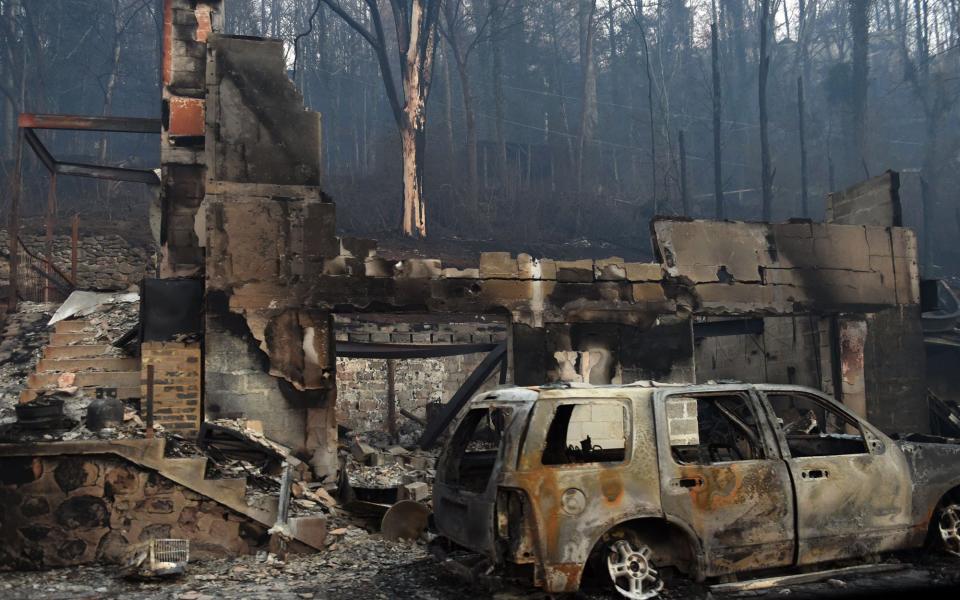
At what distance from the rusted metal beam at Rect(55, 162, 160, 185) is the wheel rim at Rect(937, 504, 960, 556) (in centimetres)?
1134

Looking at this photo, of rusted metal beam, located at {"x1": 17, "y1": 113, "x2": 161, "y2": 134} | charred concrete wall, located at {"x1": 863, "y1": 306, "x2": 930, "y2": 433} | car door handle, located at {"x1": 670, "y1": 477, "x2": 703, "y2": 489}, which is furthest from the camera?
charred concrete wall, located at {"x1": 863, "y1": 306, "x2": 930, "y2": 433}

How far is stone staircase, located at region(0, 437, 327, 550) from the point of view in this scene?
697cm

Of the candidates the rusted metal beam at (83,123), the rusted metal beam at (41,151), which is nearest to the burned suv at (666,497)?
the rusted metal beam at (83,123)

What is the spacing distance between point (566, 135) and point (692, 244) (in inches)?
1143

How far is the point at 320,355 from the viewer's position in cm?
959

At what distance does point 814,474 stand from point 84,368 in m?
8.04

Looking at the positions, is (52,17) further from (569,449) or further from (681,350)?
(569,449)

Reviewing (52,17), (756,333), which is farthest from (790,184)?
(52,17)

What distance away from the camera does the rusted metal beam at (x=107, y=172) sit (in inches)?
487

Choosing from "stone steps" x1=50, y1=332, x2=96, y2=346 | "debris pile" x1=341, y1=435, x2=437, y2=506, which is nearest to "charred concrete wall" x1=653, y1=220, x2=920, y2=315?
"debris pile" x1=341, y1=435, x2=437, y2=506

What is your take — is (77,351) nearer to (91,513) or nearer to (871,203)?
(91,513)

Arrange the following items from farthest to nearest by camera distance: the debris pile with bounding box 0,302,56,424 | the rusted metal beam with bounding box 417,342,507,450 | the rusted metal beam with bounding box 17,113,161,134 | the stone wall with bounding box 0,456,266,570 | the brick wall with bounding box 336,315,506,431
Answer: the brick wall with bounding box 336,315,506,431 → the rusted metal beam with bounding box 417,342,507,450 → the rusted metal beam with bounding box 17,113,161,134 → the debris pile with bounding box 0,302,56,424 → the stone wall with bounding box 0,456,266,570

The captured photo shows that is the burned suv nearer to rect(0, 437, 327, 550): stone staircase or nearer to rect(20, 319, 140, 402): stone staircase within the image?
rect(0, 437, 327, 550): stone staircase

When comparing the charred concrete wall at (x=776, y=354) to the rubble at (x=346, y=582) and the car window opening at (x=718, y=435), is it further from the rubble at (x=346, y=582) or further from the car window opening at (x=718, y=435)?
the rubble at (x=346, y=582)
